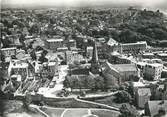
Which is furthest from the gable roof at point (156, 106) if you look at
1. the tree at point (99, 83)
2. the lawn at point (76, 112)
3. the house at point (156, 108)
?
the tree at point (99, 83)

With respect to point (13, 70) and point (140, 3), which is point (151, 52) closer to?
point (140, 3)

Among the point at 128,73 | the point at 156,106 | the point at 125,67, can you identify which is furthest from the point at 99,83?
the point at 156,106

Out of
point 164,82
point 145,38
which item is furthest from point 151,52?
point 164,82

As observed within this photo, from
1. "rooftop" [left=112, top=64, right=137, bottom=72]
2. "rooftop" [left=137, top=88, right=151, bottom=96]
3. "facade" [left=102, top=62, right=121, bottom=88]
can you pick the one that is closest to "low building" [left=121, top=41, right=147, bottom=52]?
"rooftop" [left=112, top=64, right=137, bottom=72]

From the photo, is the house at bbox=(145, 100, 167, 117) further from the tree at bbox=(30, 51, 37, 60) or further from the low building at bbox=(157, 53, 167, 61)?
the tree at bbox=(30, 51, 37, 60)

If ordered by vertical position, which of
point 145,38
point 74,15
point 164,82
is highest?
point 74,15

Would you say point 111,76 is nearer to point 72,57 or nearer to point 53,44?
point 72,57
